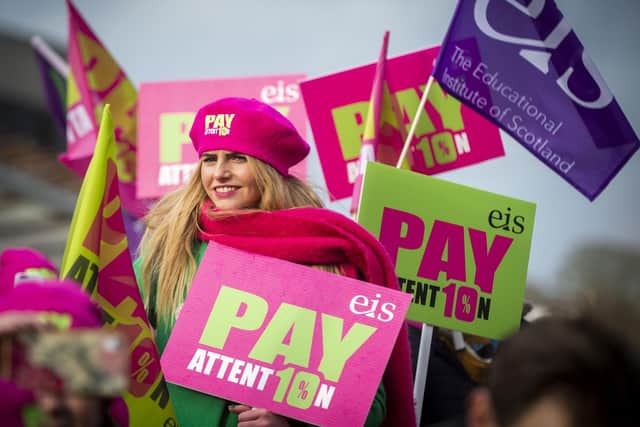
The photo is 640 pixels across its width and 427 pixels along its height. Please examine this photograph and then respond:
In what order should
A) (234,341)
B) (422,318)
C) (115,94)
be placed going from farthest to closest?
(115,94) → (422,318) → (234,341)

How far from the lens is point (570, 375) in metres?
1.46

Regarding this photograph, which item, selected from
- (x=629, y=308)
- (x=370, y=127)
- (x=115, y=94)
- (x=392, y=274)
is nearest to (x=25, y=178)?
(x=115, y=94)

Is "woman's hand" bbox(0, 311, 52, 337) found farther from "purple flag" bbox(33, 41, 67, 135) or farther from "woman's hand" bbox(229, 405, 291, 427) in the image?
"purple flag" bbox(33, 41, 67, 135)

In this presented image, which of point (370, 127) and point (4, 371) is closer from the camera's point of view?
point (4, 371)

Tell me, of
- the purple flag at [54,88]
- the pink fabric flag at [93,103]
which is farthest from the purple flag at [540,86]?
the purple flag at [54,88]

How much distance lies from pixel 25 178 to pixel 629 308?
1399 centimetres

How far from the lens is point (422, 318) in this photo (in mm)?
3564

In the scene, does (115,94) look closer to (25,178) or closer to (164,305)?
(164,305)

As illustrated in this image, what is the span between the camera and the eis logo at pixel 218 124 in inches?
131

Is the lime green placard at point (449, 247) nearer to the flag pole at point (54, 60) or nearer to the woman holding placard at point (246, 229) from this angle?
the woman holding placard at point (246, 229)

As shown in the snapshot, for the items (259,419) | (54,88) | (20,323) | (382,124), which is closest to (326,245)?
(259,419)

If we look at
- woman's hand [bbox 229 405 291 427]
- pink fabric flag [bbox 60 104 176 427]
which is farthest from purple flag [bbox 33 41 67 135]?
woman's hand [bbox 229 405 291 427]

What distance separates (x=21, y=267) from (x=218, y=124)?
3.61 feet

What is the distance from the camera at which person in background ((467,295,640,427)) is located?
4.77ft
